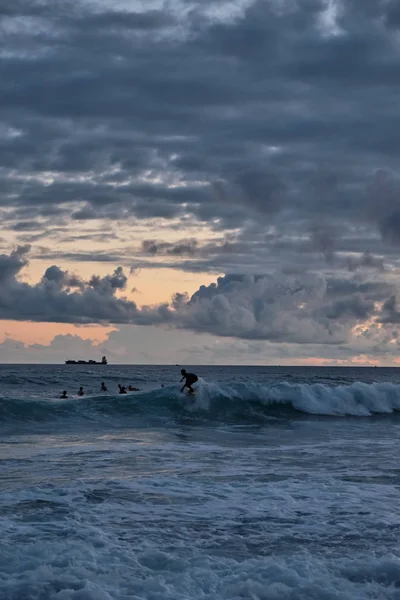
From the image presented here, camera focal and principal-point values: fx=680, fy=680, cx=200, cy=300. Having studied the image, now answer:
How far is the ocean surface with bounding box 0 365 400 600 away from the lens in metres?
8.31

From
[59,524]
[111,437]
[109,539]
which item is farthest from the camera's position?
[111,437]

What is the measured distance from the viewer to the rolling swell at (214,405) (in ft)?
97.4

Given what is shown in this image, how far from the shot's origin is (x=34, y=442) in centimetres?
2169

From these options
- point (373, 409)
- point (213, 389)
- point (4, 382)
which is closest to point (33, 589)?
point (213, 389)

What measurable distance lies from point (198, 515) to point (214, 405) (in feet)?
74.4

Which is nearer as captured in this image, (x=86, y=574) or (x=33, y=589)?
(x=33, y=589)

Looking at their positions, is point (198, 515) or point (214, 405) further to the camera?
point (214, 405)

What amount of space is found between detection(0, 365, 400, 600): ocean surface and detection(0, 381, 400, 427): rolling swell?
15.1 ft

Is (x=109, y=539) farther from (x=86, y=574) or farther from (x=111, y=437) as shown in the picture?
(x=111, y=437)

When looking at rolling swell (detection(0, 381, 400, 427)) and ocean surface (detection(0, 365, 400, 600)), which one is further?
rolling swell (detection(0, 381, 400, 427))

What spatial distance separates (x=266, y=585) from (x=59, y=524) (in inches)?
155

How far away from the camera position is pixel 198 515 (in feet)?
38.0

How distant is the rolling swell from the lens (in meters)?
29.7

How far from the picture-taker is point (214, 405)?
34.2 metres
